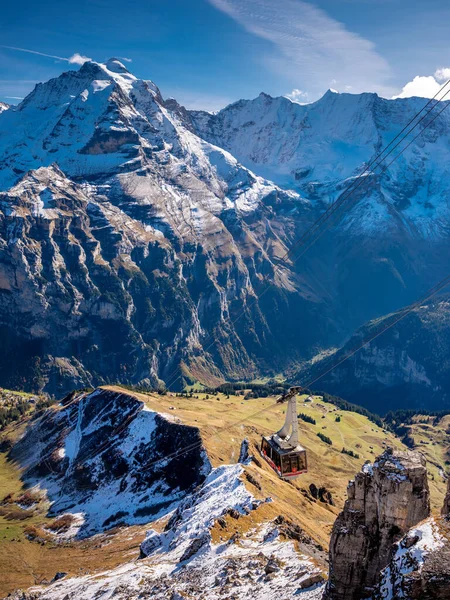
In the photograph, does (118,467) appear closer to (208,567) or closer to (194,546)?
(194,546)

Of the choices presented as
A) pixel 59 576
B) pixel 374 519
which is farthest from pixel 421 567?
pixel 59 576

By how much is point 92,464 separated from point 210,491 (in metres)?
67.2

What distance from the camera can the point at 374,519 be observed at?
1907 inches

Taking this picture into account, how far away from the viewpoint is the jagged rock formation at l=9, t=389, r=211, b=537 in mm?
141250

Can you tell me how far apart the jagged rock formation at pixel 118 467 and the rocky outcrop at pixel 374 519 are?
306 feet

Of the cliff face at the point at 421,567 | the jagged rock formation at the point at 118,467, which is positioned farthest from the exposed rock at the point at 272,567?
the jagged rock formation at the point at 118,467

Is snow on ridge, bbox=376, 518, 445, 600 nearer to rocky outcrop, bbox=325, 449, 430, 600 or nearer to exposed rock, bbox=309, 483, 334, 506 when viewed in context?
rocky outcrop, bbox=325, 449, 430, 600

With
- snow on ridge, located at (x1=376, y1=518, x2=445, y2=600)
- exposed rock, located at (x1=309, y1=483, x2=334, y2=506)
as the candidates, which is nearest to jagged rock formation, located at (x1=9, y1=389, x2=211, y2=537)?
exposed rock, located at (x1=309, y1=483, x2=334, y2=506)

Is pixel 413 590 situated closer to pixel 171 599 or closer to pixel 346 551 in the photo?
pixel 346 551

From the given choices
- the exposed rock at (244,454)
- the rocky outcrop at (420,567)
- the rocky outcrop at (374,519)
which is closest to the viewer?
the rocky outcrop at (420,567)

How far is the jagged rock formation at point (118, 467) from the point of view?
141 metres

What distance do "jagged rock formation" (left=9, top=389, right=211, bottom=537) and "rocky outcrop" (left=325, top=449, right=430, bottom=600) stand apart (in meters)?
93.1

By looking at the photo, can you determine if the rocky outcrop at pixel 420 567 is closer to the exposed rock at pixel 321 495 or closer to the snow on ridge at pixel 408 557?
the snow on ridge at pixel 408 557

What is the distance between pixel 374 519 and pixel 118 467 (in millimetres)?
124196
